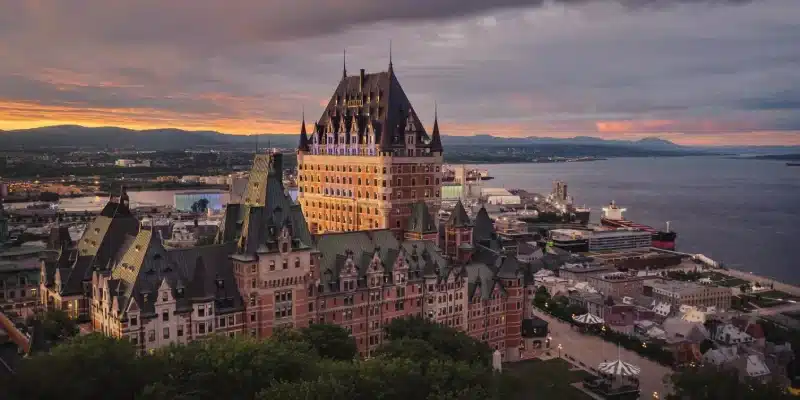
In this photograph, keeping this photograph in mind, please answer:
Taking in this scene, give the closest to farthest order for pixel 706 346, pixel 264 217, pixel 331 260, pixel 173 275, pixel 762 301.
A: 1. pixel 173 275
2. pixel 264 217
3. pixel 331 260
4. pixel 706 346
5. pixel 762 301

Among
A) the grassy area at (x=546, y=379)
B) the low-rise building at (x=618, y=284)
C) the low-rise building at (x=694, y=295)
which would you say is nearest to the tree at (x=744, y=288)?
the low-rise building at (x=694, y=295)

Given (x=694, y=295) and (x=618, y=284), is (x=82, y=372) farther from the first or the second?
(x=618, y=284)

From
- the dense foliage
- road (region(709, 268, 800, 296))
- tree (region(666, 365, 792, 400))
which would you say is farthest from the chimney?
road (region(709, 268, 800, 296))

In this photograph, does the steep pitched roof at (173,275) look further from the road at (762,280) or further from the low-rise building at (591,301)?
the road at (762,280)

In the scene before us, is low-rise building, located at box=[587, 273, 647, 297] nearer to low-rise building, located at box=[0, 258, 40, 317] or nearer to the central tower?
the central tower

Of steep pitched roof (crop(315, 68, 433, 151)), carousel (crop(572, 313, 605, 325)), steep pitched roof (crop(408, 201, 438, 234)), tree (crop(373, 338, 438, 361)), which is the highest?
steep pitched roof (crop(315, 68, 433, 151))

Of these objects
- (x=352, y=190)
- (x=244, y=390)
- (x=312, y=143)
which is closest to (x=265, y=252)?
(x=244, y=390)

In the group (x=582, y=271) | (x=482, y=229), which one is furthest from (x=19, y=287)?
(x=582, y=271)
